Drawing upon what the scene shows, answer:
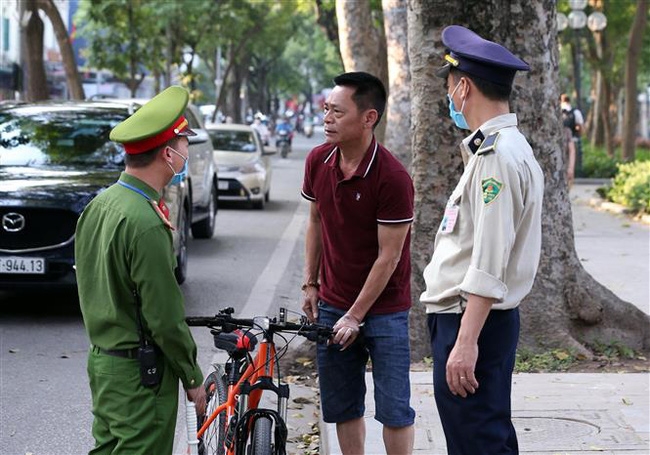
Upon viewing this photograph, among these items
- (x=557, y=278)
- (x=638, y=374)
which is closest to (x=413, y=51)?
(x=557, y=278)

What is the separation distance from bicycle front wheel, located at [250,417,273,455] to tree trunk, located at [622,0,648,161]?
2501cm

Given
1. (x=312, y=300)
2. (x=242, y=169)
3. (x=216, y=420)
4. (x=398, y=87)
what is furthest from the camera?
(x=242, y=169)

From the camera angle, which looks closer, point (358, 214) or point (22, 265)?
point (358, 214)

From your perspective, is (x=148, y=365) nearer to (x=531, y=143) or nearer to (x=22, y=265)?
(x=531, y=143)

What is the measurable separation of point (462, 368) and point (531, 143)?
457cm

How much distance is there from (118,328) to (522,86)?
477 cm

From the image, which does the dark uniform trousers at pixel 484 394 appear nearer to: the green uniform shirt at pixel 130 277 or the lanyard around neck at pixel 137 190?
the green uniform shirt at pixel 130 277

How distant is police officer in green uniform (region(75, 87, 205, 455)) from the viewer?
3.87 metres

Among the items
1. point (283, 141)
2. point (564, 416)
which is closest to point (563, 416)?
point (564, 416)

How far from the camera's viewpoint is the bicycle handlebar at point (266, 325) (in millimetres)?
4406

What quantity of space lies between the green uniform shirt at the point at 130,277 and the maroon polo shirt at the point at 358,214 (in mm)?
1134

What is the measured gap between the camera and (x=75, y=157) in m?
11.2

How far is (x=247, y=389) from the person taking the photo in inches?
177

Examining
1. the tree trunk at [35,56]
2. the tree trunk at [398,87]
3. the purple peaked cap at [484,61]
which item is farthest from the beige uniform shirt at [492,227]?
the tree trunk at [35,56]
